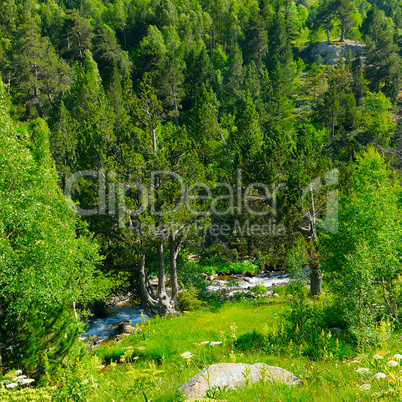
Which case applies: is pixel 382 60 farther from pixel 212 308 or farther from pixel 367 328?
pixel 367 328

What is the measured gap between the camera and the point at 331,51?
269 ft

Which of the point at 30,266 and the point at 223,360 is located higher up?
the point at 30,266

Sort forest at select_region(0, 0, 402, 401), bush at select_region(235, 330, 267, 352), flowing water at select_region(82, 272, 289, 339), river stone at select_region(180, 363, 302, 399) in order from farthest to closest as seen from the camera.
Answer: flowing water at select_region(82, 272, 289, 339)
bush at select_region(235, 330, 267, 352)
forest at select_region(0, 0, 402, 401)
river stone at select_region(180, 363, 302, 399)

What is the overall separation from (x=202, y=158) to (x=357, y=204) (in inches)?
819

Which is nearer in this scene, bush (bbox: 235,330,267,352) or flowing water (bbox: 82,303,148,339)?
bush (bbox: 235,330,267,352)

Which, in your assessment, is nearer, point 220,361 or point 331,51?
point 220,361

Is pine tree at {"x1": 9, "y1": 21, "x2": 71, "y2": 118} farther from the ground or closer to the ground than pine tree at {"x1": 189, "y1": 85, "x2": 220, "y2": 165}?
farther from the ground

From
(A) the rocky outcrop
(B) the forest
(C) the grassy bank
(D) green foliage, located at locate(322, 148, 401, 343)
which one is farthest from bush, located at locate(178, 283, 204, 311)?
(A) the rocky outcrop

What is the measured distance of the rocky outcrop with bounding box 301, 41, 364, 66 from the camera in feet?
264

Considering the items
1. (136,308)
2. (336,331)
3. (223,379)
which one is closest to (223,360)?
(223,379)

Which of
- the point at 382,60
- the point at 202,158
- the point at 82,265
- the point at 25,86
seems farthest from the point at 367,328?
the point at 382,60

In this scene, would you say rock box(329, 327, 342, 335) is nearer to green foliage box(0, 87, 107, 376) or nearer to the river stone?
the river stone

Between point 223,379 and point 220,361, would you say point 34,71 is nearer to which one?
point 220,361

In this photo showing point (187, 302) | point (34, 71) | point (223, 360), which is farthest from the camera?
point (34, 71)
